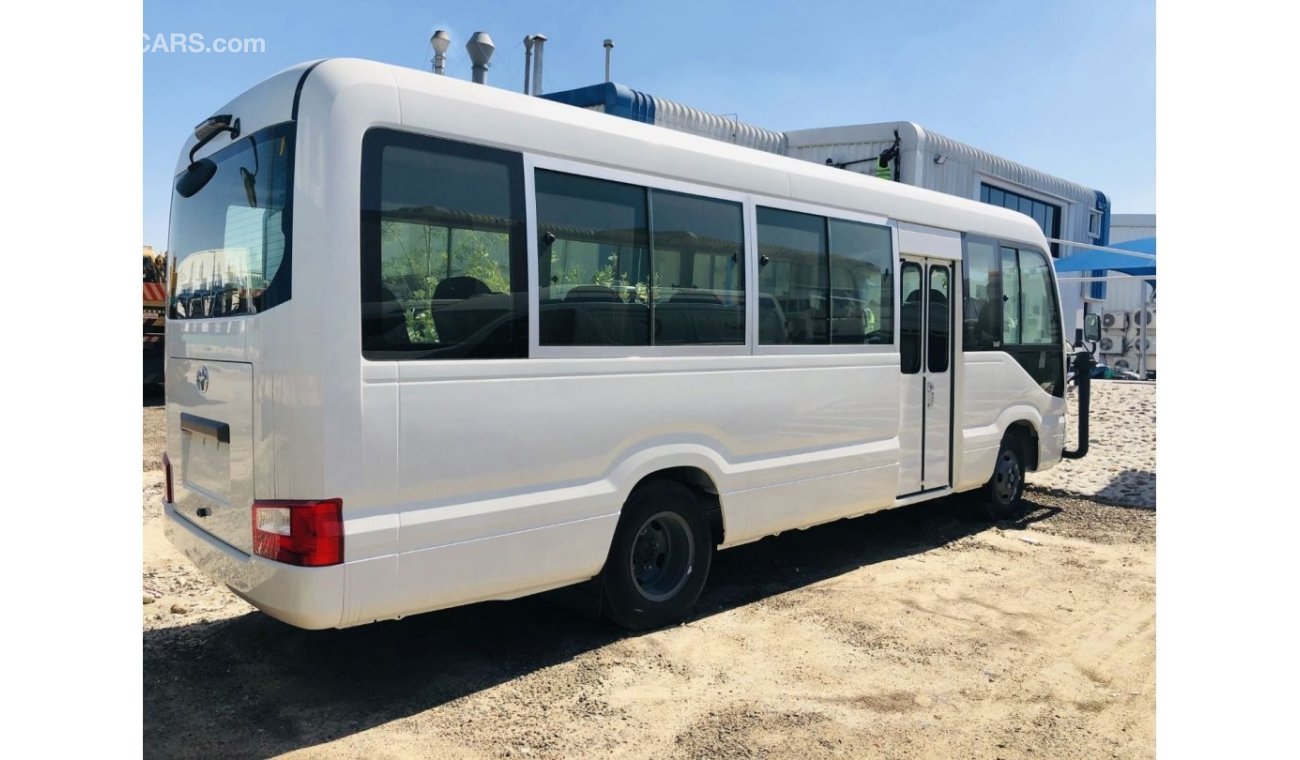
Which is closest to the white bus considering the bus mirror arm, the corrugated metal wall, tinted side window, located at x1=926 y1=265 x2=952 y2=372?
tinted side window, located at x1=926 y1=265 x2=952 y2=372

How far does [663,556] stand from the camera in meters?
5.46

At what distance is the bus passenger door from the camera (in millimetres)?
7023

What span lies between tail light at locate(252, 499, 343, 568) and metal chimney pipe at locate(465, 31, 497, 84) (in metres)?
6.51

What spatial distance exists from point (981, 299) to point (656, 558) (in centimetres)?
413

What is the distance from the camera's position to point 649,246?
507 cm

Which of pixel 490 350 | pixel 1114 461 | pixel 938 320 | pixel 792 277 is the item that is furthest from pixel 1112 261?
pixel 490 350

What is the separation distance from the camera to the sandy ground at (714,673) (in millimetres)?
4008

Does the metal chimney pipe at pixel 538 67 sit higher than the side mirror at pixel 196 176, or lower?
higher

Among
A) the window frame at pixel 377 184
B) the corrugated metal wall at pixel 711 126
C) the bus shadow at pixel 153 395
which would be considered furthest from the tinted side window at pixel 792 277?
the bus shadow at pixel 153 395

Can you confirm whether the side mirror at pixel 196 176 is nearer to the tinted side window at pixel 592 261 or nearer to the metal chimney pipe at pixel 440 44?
the tinted side window at pixel 592 261

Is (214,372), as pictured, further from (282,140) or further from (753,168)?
(753,168)

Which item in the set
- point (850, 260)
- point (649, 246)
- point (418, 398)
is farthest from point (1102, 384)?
point (418, 398)

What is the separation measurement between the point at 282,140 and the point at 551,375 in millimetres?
1619

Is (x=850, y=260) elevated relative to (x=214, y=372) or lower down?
elevated
